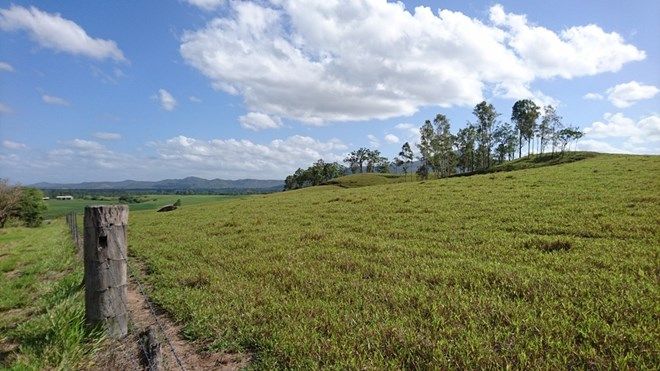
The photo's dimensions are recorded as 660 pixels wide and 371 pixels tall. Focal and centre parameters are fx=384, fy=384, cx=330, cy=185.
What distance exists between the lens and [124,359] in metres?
6.65

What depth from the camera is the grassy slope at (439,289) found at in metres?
5.89

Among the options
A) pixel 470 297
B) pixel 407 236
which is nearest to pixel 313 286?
pixel 470 297

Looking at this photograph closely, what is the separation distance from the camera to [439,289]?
851cm

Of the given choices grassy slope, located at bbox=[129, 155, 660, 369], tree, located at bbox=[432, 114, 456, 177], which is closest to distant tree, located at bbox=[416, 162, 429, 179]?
tree, located at bbox=[432, 114, 456, 177]

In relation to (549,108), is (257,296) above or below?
below

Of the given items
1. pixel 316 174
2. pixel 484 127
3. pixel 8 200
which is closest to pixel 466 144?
pixel 484 127

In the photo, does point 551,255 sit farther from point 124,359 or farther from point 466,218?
point 124,359

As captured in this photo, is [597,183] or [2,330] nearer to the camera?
[2,330]

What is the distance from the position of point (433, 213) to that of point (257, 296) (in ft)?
40.1

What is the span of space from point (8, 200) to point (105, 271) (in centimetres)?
7609

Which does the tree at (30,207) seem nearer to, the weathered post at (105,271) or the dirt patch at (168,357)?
the weathered post at (105,271)

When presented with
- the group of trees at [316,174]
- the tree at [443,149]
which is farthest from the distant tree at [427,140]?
the group of trees at [316,174]

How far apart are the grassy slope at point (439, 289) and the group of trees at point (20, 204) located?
64.8 meters

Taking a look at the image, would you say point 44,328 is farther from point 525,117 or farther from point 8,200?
point 525,117
